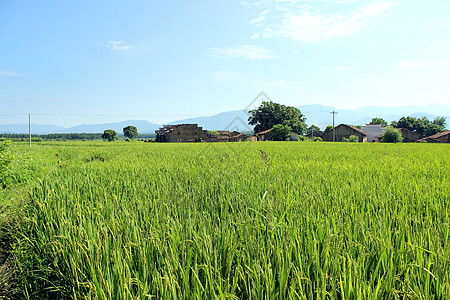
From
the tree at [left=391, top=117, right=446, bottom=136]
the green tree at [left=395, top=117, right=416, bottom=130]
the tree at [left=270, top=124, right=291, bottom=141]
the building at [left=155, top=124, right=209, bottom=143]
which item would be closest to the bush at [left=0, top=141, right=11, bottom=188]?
the tree at [left=270, top=124, right=291, bottom=141]

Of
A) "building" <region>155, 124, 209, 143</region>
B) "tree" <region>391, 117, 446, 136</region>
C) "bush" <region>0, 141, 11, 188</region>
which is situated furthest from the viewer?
"tree" <region>391, 117, 446, 136</region>

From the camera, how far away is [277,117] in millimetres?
68312

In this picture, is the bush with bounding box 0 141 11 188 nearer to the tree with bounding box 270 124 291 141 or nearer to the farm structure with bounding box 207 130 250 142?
the farm structure with bounding box 207 130 250 142

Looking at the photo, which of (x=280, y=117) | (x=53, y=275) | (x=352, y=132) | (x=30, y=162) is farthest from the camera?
(x=280, y=117)

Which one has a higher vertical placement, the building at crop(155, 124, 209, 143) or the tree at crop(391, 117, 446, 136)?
the tree at crop(391, 117, 446, 136)

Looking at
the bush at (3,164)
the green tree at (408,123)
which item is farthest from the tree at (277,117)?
the bush at (3,164)

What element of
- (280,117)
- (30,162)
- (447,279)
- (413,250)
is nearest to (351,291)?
(447,279)

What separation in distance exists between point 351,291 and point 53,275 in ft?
6.41

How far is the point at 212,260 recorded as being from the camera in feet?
4.01

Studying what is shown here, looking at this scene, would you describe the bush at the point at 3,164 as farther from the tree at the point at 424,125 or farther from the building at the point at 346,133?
the tree at the point at 424,125

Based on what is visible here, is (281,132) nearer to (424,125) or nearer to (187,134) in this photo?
(187,134)

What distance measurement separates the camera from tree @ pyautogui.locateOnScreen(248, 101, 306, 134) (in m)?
67.1

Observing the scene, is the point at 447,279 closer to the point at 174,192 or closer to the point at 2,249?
the point at 174,192

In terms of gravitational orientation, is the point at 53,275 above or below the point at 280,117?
below
